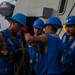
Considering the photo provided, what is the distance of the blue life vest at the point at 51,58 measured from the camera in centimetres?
394

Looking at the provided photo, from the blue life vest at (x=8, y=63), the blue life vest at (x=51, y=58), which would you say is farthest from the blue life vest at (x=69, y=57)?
the blue life vest at (x=8, y=63)

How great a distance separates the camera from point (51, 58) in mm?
3961

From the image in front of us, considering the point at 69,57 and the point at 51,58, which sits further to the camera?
the point at 69,57

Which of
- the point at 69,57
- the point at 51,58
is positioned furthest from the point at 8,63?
the point at 69,57

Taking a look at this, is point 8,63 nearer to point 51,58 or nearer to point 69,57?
point 51,58

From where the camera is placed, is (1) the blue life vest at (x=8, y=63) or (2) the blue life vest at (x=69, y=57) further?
(2) the blue life vest at (x=69, y=57)

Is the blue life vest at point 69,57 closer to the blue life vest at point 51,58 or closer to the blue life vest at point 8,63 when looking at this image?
the blue life vest at point 51,58

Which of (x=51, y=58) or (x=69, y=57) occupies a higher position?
(x=51, y=58)

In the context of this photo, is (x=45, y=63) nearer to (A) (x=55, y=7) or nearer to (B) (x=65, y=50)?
(B) (x=65, y=50)

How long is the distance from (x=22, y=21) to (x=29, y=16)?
268 centimetres

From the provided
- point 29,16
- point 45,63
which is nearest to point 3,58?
point 45,63

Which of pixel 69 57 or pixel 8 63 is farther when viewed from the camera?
pixel 69 57

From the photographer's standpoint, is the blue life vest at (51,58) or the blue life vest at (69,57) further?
the blue life vest at (69,57)

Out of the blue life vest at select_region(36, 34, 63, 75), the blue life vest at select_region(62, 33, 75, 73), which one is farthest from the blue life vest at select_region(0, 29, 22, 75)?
the blue life vest at select_region(62, 33, 75, 73)
